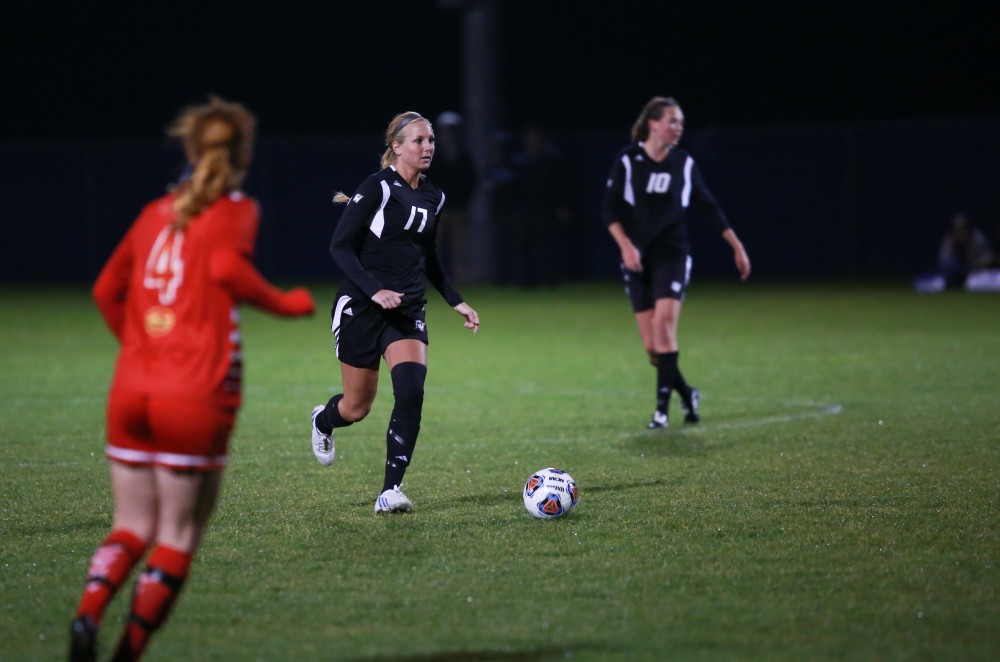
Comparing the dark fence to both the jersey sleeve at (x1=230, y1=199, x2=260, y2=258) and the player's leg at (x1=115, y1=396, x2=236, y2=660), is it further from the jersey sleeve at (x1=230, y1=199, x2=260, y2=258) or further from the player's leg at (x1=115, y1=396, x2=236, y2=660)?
the player's leg at (x1=115, y1=396, x2=236, y2=660)

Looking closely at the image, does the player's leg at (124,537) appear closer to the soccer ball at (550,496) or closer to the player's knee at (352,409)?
the soccer ball at (550,496)

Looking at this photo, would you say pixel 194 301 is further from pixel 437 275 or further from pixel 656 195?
pixel 656 195

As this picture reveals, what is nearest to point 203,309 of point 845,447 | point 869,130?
point 845,447

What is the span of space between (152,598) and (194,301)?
0.90 meters

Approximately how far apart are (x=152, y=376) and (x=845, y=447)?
228 inches

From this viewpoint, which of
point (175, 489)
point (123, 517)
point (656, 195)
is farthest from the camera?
point (656, 195)

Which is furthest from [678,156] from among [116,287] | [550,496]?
[116,287]

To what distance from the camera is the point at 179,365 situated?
4.50 m

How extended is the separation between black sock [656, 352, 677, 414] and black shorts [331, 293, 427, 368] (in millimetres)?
3080

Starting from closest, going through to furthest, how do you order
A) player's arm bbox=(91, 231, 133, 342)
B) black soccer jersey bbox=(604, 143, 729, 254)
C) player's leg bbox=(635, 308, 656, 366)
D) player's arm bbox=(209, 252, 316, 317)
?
player's arm bbox=(209, 252, 316, 317)
player's arm bbox=(91, 231, 133, 342)
black soccer jersey bbox=(604, 143, 729, 254)
player's leg bbox=(635, 308, 656, 366)

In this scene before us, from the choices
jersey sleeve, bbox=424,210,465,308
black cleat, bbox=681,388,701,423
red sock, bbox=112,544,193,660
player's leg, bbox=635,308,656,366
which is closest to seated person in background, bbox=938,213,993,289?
black cleat, bbox=681,388,701,423

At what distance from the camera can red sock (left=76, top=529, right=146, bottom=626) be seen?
454 centimetres

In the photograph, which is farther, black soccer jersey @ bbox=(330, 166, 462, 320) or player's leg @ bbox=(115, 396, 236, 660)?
black soccer jersey @ bbox=(330, 166, 462, 320)

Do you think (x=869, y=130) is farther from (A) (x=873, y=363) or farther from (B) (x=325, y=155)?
(A) (x=873, y=363)
